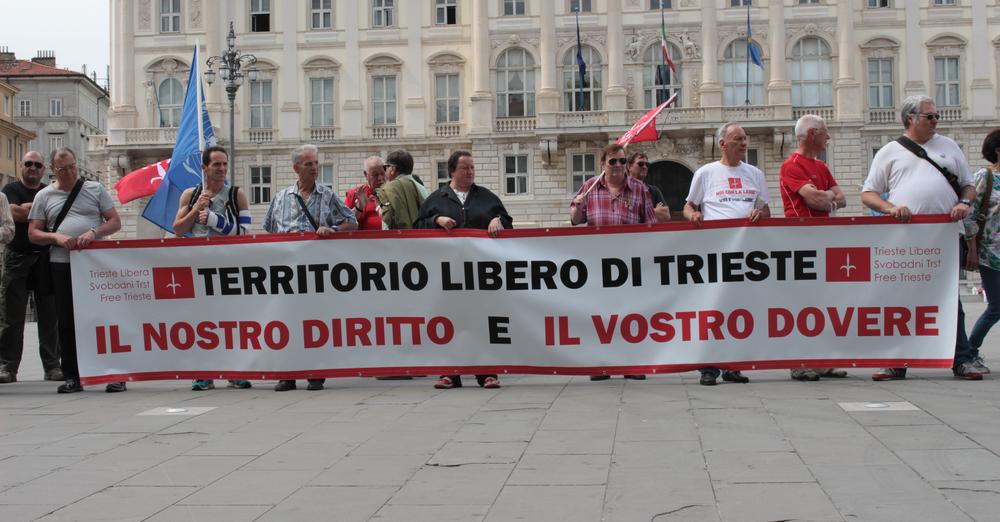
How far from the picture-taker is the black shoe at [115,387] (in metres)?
10.1

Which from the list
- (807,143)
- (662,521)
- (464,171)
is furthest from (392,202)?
(662,521)

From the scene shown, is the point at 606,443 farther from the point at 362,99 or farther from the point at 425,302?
the point at 362,99

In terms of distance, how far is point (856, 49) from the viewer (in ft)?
148

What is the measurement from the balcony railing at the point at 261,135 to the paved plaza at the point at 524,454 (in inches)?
1529

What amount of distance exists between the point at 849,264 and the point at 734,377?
1.26m

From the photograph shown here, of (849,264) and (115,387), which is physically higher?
(849,264)

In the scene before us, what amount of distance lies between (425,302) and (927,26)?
1589 inches

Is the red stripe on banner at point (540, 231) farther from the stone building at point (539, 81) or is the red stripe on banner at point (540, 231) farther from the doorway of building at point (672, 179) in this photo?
the doorway of building at point (672, 179)

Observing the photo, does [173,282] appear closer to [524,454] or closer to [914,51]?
[524,454]

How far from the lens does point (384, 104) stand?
47188 mm

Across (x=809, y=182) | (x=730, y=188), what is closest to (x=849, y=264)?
(x=809, y=182)

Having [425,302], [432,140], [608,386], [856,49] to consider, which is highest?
[856,49]

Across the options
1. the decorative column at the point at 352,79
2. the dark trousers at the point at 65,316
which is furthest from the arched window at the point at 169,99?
the dark trousers at the point at 65,316

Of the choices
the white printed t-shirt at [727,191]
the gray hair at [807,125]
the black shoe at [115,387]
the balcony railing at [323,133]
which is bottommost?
the black shoe at [115,387]
